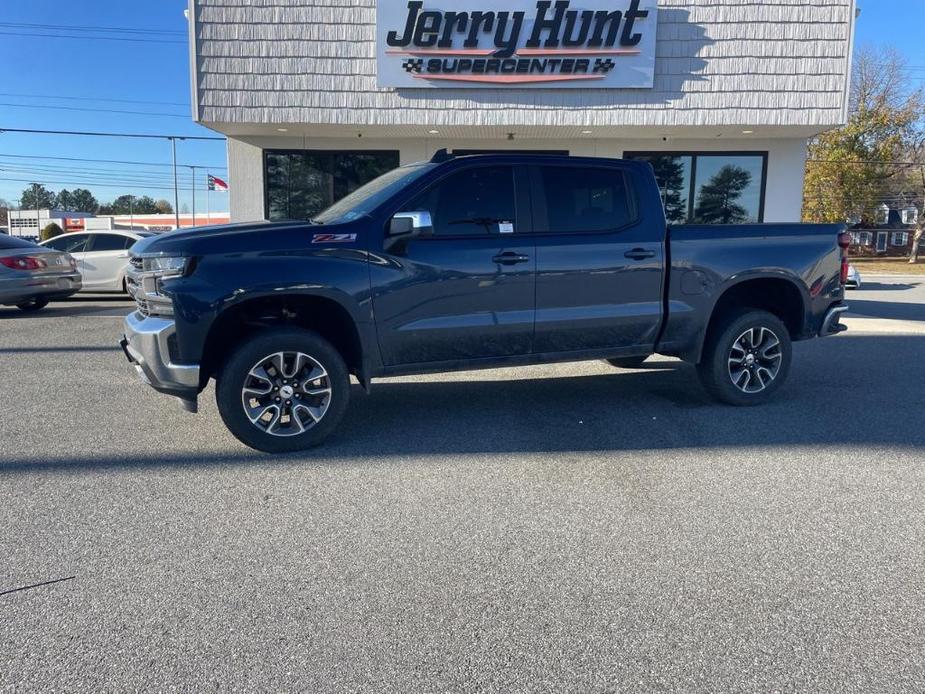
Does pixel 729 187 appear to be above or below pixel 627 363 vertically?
above

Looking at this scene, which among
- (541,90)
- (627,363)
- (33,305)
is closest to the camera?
(627,363)

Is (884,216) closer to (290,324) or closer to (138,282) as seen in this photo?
(290,324)

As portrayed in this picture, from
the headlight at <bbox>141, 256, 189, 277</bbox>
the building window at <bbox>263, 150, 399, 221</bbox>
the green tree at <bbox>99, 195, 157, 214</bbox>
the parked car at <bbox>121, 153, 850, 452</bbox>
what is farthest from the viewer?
the green tree at <bbox>99, 195, 157, 214</bbox>

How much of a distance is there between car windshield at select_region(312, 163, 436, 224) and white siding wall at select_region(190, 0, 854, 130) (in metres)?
6.95

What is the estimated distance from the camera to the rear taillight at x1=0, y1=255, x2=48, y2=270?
450 inches

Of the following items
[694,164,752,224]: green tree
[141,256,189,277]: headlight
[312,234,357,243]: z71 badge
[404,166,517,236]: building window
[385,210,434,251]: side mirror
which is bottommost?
[141,256,189,277]: headlight

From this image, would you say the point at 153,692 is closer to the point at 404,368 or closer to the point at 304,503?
the point at 304,503

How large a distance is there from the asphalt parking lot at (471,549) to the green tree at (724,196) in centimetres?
911

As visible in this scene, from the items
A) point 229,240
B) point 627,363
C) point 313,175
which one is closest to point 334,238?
A: point 229,240

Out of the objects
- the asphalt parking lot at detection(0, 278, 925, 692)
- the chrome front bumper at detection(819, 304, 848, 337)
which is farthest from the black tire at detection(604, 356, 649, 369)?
the chrome front bumper at detection(819, 304, 848, 337)

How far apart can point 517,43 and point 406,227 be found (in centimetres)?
854

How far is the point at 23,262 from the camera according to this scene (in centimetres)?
1159

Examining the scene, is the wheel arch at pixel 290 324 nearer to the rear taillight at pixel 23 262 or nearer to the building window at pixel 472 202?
the building window at pixel 472 202

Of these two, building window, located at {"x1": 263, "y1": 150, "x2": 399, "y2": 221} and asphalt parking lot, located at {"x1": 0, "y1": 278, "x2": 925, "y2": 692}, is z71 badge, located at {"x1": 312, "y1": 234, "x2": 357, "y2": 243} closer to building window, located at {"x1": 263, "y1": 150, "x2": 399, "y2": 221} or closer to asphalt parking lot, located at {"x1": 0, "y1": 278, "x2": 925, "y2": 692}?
asphalt parking lot, located at {"x1": 0, "y1": 278, "x2": 925, "y2": 692}
